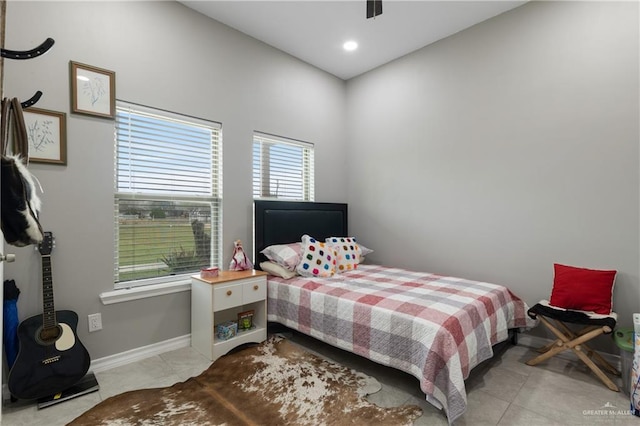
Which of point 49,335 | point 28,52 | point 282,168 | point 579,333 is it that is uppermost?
point 28,52

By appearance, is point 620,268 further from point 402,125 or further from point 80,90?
point 80,90

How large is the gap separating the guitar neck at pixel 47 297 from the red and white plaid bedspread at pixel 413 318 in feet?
5.15

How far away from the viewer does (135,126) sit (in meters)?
2.60

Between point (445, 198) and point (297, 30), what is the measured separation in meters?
2.31

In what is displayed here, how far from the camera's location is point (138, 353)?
100 inches

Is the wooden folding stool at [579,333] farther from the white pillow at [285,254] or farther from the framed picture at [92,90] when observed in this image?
the framed picture at [92,90]

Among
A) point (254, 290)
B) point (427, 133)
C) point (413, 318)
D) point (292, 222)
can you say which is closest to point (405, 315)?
point (413, 318)

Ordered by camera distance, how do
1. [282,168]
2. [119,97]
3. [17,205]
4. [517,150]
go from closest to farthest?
[17,205]
[119,97]
[517,150]
[282,168]

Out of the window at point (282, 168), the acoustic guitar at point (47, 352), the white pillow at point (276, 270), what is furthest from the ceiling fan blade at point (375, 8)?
the acoustic guitar at point (47, 352)

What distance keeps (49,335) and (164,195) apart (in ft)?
4.06

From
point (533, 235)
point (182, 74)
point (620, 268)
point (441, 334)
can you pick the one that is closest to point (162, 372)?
point (441, 334)

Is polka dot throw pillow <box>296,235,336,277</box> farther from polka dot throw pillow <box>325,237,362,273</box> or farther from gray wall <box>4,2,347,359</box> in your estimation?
gray wall <box>4,2,347,359</box>

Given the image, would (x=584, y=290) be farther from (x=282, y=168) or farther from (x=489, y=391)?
(x=282, y=168)

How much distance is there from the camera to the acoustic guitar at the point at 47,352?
188cm
